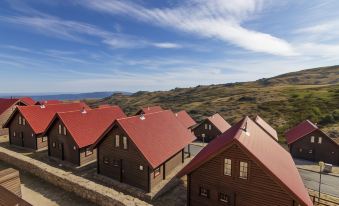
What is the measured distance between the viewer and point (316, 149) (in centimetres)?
4209

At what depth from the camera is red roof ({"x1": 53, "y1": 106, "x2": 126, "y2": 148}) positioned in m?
31.8

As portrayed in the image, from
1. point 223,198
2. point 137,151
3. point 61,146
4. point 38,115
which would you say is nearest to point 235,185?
point 223,198

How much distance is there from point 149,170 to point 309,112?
76.7 metres

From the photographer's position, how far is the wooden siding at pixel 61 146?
3219 cm

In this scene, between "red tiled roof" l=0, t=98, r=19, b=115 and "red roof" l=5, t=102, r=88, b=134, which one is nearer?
"red roof" l=5, t=102, r=88, b=134

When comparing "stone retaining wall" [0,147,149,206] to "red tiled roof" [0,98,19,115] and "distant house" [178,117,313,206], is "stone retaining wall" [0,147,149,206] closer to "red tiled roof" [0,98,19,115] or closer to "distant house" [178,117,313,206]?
"distant house" [178,117,313,206]

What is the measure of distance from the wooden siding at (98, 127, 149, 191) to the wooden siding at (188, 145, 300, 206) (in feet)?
19.8

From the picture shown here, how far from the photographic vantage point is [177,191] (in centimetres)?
2533

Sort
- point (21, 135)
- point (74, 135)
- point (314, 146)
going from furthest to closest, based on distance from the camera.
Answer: point (314, 146) < point (21, 135) < point (74, 135)

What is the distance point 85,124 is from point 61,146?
462 centimetres

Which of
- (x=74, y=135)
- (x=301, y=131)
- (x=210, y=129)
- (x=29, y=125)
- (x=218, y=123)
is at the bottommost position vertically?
(x=210, y=129)

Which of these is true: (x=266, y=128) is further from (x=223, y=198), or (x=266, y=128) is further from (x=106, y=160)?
(x=106, y=160)

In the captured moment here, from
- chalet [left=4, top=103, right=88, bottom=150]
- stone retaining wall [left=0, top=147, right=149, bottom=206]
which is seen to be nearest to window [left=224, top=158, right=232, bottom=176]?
stone retaining wall [left=0, top=147, right=149, bottom=206]

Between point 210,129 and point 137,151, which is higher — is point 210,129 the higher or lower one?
the lower one
